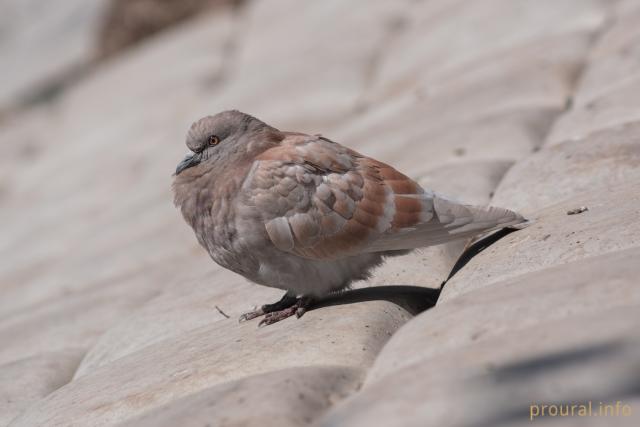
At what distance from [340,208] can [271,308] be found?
0.60m

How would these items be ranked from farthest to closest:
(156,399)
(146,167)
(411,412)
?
(146,167), (156,399), (411,412)

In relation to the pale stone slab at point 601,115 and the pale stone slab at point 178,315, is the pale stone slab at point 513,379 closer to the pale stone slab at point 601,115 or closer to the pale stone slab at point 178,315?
the pale stone slab at point 178,315

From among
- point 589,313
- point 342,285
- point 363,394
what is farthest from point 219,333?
point 589,313

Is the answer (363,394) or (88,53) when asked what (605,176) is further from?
(88,53)

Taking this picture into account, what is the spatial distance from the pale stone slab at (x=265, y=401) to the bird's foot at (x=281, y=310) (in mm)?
838

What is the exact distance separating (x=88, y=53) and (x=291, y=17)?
7321 millimetres

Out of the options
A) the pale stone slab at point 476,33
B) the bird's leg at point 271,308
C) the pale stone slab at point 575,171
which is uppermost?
the pale stone slab at point 476,33

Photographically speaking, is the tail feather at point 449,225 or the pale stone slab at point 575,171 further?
the pale stone slab at point 575,171

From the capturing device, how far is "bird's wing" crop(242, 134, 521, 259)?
424 cm

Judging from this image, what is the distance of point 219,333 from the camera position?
443 centimetres

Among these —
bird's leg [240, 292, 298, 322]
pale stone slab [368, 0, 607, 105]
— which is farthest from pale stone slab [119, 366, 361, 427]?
pale stone slab [368, 0, 607, 105]

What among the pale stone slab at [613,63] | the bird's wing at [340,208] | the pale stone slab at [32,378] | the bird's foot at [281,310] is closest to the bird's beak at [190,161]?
the bird's wing at [340,208]

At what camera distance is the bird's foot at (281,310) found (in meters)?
4.35

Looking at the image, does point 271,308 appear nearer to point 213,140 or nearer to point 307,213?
point 307,213
